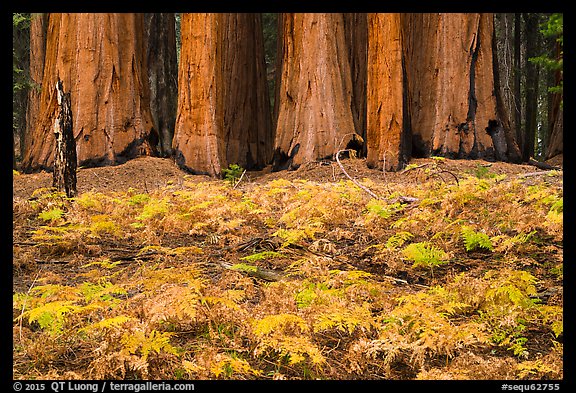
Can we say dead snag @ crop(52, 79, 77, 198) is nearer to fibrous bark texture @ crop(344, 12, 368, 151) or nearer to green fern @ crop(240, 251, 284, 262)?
green fern @ crop(240, 251, 284, 262)

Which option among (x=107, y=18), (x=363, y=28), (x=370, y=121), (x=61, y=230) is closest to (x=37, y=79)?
(x=107, y=18)

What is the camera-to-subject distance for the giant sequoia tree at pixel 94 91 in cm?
1214

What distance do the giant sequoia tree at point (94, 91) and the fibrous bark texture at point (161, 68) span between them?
441 cm

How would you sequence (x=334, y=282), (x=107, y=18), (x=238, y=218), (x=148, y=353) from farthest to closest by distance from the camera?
1. (x=107, y=18)
2. (x=238, y=218)
3. (x=334, y=282)
4. (x=148, y=353)

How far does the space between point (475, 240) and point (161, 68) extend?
14.5 meters

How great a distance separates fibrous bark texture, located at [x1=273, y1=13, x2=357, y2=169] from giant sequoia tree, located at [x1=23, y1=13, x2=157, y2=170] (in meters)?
3.59

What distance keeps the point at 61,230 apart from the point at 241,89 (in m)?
9.69

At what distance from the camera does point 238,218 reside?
23.3ft

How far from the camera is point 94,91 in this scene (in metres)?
12.3

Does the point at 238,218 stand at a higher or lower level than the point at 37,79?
lower

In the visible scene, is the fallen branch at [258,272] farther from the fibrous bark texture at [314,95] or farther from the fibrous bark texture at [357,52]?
the fibrous bark texture at [357,52]

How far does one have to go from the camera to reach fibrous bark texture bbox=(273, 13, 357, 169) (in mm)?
12227

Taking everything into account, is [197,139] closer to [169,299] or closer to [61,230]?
[61,230]

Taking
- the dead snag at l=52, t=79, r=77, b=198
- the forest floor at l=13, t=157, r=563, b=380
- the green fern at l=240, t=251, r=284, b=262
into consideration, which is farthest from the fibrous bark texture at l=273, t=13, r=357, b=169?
the green fern at l=240, t=251, r=284, b=262
